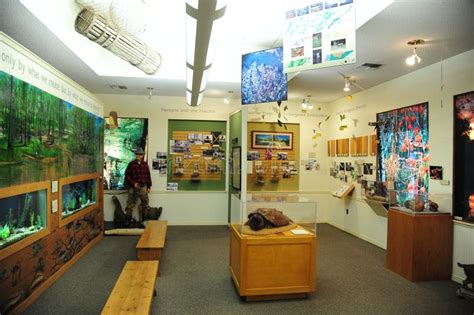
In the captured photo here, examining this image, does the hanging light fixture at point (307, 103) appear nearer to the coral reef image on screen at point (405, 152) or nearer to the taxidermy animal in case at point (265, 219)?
the coral reef image on screen at point (405, 152)

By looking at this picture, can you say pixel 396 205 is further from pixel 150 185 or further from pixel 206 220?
pixel 150 185

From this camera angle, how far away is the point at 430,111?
4.55 metres

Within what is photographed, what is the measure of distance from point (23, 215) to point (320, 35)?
11.2ft

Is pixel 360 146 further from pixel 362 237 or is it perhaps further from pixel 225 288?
pixel 225 288

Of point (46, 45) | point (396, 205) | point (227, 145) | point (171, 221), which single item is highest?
point (46, 45)

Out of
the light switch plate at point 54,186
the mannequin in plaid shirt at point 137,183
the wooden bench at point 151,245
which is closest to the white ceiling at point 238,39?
the mannequin in plaid shirt at point 137,183

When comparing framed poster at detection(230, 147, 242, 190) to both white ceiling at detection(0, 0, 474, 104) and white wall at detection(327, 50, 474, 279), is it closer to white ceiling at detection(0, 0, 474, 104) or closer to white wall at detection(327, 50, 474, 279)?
white ceiling at detection(0, 0, 474, 104)

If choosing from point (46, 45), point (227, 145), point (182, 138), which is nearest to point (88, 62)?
point (46, 45)

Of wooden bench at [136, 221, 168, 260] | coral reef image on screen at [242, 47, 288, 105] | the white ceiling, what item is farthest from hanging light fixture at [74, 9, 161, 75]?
wooden bench at [136, 221, 168, 260]

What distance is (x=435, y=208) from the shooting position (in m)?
Result: 4.20

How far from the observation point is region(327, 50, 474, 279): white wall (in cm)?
Answer: 402

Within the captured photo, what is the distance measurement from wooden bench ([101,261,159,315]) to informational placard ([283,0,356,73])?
7.68 feet

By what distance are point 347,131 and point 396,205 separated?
2.41m

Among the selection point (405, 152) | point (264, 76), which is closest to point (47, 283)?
point (264, 76)
